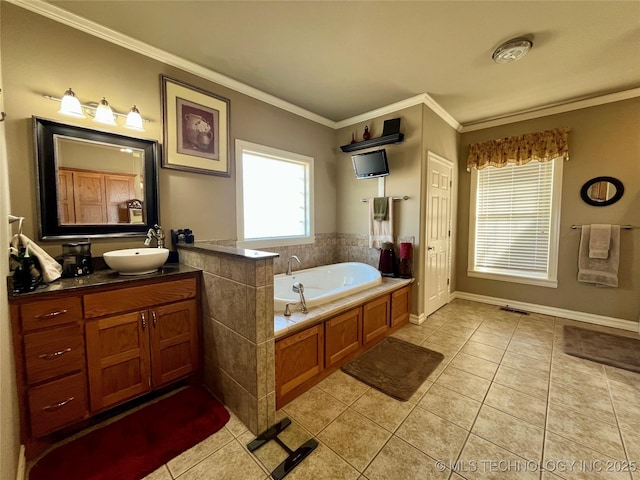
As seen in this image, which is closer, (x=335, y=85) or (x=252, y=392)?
(x=252, y=392)

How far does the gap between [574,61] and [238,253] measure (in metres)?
3.33

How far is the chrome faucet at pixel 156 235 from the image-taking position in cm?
209

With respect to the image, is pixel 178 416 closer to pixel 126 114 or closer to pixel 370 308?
pixel 370 308

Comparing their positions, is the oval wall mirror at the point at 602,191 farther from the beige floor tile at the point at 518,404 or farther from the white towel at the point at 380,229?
the beige floor tile at the point at 518,404

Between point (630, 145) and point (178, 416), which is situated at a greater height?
point (630, 145)

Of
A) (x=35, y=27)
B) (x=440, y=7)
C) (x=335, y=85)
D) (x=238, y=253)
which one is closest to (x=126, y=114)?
(x=35, y=27)

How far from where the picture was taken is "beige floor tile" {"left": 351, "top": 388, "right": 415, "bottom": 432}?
5.45 feet

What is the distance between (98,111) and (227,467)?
2.44 meters

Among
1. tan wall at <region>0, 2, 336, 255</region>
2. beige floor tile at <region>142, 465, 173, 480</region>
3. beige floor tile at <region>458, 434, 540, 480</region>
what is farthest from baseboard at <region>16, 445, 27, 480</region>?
beige floor tile at <region>458, 434, 540, 480</region>

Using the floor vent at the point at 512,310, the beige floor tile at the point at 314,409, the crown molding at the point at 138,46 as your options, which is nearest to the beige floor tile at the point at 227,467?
the beige floor tile at the point at 314,409

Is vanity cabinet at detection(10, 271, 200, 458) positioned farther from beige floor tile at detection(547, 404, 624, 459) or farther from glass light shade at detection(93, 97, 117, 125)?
beige floor tile at detection(547, 404, 624, 459)

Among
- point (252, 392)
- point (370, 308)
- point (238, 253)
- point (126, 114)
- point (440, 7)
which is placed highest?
point (440, 7)

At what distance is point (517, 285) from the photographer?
11.9 feet

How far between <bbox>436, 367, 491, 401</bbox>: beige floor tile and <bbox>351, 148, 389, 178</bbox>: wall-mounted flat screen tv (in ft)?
7.37
